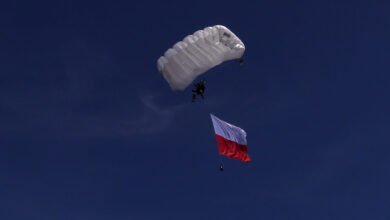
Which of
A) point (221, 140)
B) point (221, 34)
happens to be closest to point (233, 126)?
point (221, 140)

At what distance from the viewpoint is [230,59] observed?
279 feet

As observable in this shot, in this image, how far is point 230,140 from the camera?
86.6 meters

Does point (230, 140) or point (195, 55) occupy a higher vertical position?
point (195, 55)

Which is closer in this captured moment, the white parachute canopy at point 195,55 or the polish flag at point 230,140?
the white parachute canopy at point 195,55

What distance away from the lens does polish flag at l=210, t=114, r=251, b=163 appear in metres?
85.4

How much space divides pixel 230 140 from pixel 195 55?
8.26 meters

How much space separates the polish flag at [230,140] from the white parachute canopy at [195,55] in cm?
441

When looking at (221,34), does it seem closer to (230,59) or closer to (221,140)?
(230,59)

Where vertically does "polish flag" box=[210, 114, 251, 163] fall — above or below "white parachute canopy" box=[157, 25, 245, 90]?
below

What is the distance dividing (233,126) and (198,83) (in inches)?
225

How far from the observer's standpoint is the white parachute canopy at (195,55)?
3216 inches

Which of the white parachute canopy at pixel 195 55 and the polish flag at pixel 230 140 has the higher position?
the white parachute canopy at pixel 195 55

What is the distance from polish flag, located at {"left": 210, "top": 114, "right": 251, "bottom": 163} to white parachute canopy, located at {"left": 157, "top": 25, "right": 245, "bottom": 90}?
4413 millimetres

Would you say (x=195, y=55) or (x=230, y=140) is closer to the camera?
(x=195, y=55)
